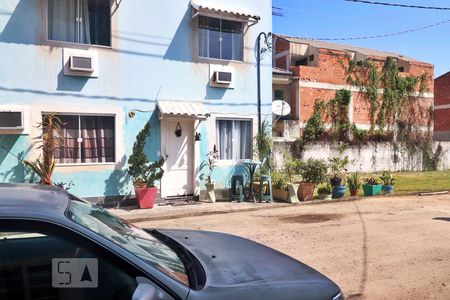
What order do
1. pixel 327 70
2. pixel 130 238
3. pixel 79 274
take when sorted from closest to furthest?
pixel 79 274 < pixel 130 238 < pixel 327 70

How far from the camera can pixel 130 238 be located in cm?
270

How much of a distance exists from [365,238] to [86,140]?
6813 millimetres

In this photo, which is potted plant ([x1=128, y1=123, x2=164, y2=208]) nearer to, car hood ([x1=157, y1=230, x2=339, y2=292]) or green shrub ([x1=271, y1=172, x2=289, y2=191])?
green shrub ([x1=271, y1=172, x2=289, y2=191])

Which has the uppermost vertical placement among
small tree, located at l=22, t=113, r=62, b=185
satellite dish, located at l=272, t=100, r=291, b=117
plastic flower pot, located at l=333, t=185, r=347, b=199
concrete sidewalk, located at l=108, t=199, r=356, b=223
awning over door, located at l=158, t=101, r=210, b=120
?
satellite dish, located at l=272, t=100, r=291, b=117

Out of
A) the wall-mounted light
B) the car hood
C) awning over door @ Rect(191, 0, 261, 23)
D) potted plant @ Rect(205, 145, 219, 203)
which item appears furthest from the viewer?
potted plant @ Rect(205, 145, 219, 203)

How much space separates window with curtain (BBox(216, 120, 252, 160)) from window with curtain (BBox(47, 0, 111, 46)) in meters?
3.92

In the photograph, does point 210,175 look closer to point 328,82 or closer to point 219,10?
point 219,10

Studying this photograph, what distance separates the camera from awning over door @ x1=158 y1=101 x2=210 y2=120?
11.3 meters

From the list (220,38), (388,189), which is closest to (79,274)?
(220,38)

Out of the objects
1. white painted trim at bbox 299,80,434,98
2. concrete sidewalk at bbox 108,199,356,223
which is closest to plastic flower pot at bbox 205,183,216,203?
concrete sidewalk at bbox 108,199,356,223

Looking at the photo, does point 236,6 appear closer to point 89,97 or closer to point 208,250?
point 89,97

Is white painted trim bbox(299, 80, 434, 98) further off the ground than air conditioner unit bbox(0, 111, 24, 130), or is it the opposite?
white painted trim bbox(299, 80, 434, 98)

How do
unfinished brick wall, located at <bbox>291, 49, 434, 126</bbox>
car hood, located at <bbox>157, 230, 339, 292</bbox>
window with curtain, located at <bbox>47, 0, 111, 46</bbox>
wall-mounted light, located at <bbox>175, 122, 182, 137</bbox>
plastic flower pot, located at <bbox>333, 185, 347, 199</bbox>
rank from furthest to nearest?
unfinished brick wall, located at <bbox>291, 49, 434, 126</bbox>, plastic flower pot, located at <bbox>333, 185, 347, 199</bbox>, wall-mounted light, located at <bbox>175, 122, 182, 137</bbox>, window with curtain, located at <bbox>47, 0, 111, 46</bbox>, car hood, located at <bbox>157, 230, 339, 292</bbox>

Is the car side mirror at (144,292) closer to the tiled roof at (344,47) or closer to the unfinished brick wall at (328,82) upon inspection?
the unfinished brick wall at (328,82)
